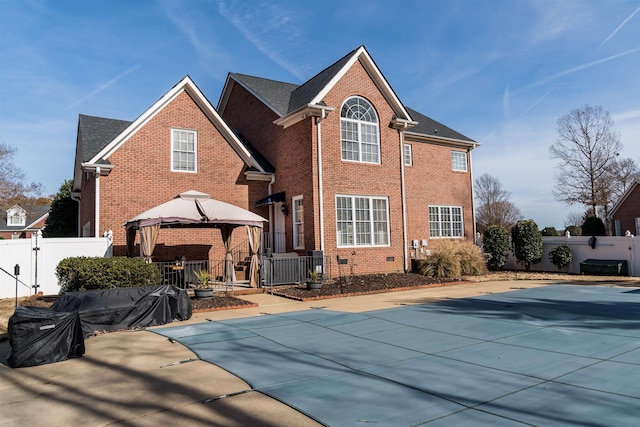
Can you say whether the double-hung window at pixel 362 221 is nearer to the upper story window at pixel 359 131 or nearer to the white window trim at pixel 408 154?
the upper story window at pixel 359 131

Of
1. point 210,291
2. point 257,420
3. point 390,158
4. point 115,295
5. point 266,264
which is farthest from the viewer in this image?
point 390,158

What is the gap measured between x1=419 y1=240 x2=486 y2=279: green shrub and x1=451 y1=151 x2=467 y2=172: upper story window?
6523 mm

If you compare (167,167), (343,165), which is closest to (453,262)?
(343,165)

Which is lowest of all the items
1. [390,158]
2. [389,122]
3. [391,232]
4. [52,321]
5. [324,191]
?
[52,321]

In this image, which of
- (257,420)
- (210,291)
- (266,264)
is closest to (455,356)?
(257,420)

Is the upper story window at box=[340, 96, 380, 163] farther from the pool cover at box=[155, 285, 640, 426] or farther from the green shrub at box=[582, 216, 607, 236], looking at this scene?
the green shrub at box=[582, 216, 607, 236]

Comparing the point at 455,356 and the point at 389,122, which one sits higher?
the point at 389,122

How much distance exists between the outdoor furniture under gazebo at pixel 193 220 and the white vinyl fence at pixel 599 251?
1559 cm

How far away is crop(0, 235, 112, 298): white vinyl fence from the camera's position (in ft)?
45.4

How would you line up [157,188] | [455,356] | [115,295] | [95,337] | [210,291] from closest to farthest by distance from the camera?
[455,356] → [95,337] → [115,295] → [210,291] → [157,188]

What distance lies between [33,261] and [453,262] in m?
15.6

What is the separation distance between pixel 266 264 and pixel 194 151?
242 inches

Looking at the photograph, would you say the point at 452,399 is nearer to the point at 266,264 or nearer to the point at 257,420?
the point at 257,420

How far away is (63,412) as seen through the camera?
4.85 m
